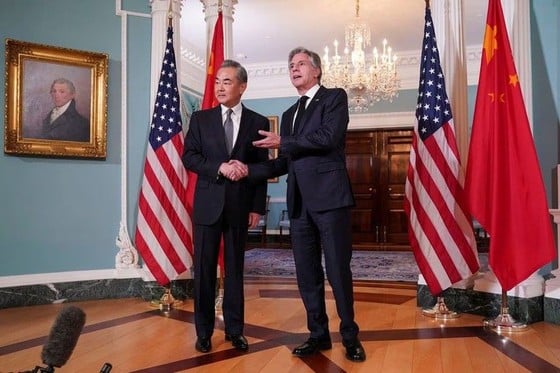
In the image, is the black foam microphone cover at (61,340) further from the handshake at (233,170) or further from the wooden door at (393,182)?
the wooden door at (393,182)

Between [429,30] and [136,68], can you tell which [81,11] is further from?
[429,30]

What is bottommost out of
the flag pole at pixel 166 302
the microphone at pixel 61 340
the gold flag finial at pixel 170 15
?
the flag pole at pixel 166 302

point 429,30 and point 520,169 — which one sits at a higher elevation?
point 429,30

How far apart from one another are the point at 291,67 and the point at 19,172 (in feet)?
8.67

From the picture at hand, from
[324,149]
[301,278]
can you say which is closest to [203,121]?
[324,149]

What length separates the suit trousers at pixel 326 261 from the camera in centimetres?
232

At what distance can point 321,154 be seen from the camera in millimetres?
2354

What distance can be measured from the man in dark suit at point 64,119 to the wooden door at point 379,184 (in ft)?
19.1

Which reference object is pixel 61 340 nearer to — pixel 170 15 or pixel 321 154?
pixel 321 154

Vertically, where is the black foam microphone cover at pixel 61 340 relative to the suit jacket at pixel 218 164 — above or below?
below

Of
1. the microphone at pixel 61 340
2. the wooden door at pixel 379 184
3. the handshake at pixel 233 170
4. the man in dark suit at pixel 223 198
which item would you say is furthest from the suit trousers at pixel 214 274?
the wooden door at pixel 379 184

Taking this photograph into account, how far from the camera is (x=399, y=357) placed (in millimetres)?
2373

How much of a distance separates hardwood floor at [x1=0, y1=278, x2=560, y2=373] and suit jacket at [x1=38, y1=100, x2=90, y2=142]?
1413 mm

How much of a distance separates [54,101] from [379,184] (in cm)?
636
